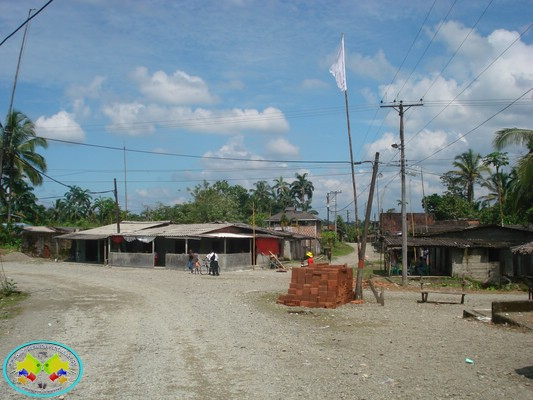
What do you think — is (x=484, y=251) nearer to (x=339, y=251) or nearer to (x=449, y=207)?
(x=449, y=207)

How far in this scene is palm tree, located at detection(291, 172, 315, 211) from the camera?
102 metres

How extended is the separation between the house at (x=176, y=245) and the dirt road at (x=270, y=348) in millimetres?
17443

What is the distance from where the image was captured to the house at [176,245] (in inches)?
1513

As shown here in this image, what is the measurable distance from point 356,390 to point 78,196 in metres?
92.5

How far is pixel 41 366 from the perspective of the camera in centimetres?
537

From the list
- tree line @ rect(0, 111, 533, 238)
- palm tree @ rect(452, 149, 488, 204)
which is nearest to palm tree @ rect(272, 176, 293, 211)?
tree line @ rect(0, 111, 533, 238)

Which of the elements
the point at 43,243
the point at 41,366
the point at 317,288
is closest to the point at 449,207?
the point at 43,243

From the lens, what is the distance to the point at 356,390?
761cm

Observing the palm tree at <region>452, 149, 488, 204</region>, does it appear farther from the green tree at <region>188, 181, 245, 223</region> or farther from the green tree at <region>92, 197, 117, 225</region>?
the green tree at <region>92, 197, 117, 225</region>

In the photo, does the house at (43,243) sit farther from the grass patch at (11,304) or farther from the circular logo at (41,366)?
the circular logo at (41,366)

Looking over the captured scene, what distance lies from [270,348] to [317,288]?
8288 mm

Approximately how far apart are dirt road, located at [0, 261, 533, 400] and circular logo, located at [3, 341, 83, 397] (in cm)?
164

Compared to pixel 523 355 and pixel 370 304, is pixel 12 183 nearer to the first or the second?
pixel 370 304

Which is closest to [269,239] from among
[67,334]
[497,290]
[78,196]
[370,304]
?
[497,290]
